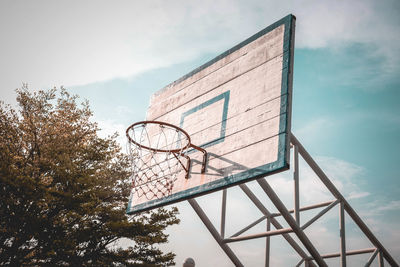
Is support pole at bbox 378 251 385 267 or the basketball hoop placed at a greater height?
the basketball hoop

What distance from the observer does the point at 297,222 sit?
16.9 feet

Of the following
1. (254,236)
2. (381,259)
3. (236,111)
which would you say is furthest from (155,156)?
(381,259)

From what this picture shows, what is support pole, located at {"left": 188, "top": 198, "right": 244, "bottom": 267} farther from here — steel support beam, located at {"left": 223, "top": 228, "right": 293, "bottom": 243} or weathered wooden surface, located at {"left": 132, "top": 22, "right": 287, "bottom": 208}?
weathered wooden surface, located at {"left": 132, "top": 22, "right": 287, "bottom": 208}

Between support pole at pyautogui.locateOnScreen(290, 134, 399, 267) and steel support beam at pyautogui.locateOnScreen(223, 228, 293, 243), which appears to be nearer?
steel support beam at pyautogui.locateOnScreen(223, 228, 293, 243)

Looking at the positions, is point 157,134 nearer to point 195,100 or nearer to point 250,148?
point 195,100

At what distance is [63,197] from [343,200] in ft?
32.3

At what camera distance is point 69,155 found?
1262cm

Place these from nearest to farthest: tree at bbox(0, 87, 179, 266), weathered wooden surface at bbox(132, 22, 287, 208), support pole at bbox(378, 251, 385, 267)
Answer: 1. weathered wooden surface at bbox(132, 22, 287, 208)
2. support pole at bbox(378, 251, 385, 267)
3. tree at bbox(0, 87, 179, 266)

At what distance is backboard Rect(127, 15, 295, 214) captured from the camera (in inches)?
154

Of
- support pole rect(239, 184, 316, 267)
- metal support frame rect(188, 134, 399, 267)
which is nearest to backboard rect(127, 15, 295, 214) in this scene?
metal support frame rect(188, 134, 399, 267)

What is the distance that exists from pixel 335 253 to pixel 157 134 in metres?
5.90

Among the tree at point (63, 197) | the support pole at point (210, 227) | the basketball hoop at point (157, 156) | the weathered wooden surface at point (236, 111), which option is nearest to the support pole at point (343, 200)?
the weathered wooden surface at point (236, 111)

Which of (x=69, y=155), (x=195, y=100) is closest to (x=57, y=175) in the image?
(x=69, y=155)

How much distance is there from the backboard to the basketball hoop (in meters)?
0.14
